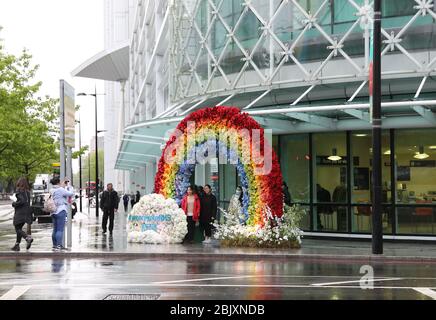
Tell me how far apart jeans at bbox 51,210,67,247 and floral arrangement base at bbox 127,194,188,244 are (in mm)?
2706

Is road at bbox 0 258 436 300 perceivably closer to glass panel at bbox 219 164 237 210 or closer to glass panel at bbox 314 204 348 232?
glass panel at bbox 314 204 348 232

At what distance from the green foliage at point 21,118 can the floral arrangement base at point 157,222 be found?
2126 centimetres

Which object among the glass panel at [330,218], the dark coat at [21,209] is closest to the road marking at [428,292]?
the glass panel at [330,218]

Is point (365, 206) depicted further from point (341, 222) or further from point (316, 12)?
point (316, 12)

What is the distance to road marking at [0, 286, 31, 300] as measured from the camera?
12288mm

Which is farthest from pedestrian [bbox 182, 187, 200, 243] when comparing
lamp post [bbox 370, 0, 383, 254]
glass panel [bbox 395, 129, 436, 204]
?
glass panel [bbox 395, 129, 436, 204]

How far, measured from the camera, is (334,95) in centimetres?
2595

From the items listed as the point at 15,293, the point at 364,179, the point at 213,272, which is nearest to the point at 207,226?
the point at 364,179

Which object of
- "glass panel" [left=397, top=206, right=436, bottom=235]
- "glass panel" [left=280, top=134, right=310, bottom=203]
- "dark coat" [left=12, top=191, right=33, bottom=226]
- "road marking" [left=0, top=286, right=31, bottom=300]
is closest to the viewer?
"road marking" [left=0, top=286, right=31, bottom=300]

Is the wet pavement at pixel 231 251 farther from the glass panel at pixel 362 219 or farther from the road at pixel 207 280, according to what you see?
the road at pixel 207 280

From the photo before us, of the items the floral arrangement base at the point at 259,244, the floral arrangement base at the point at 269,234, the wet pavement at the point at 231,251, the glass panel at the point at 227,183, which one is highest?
the glass panel at the point at 227,183

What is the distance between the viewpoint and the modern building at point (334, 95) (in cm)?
2350

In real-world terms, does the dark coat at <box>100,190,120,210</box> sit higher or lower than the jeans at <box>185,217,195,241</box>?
higher

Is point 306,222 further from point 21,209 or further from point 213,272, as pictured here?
point 213,272
